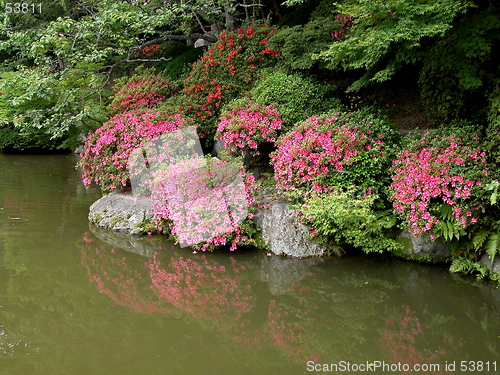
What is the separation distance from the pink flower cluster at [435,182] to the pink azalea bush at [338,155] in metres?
0.39

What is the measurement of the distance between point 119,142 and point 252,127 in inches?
108

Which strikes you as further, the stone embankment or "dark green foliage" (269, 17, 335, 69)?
"dark green foliage" (269, 17, 335, 69)

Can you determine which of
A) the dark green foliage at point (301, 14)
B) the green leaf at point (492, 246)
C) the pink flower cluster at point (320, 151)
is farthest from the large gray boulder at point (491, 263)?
the dark green foliage at point (301, 14)

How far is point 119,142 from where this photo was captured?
25.5 ft

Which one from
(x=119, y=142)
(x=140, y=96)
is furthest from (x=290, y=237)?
(x=140, y=96)

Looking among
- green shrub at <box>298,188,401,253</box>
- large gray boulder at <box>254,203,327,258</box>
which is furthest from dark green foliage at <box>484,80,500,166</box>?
Result: large gray boulder at <box>254,203,327,258</box>

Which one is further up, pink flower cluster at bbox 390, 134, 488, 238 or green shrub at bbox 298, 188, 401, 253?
pink flower cluster at bbox 390, 134, 488, 238

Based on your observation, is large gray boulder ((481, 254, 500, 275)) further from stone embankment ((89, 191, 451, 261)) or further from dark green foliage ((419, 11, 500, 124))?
dark green foliage ((419, 11, 500, 124))

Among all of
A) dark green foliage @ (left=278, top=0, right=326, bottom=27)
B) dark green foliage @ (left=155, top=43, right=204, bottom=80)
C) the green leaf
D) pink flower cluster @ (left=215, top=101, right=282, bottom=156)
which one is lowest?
the green leaf

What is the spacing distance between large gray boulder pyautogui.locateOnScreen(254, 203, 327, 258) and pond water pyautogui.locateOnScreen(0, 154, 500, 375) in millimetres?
159

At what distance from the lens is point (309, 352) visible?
142 inches

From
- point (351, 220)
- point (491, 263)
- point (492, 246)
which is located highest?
point (351, 220)

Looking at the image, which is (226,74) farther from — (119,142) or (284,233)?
(284,233)

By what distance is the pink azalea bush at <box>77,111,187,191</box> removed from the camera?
7555 mm
